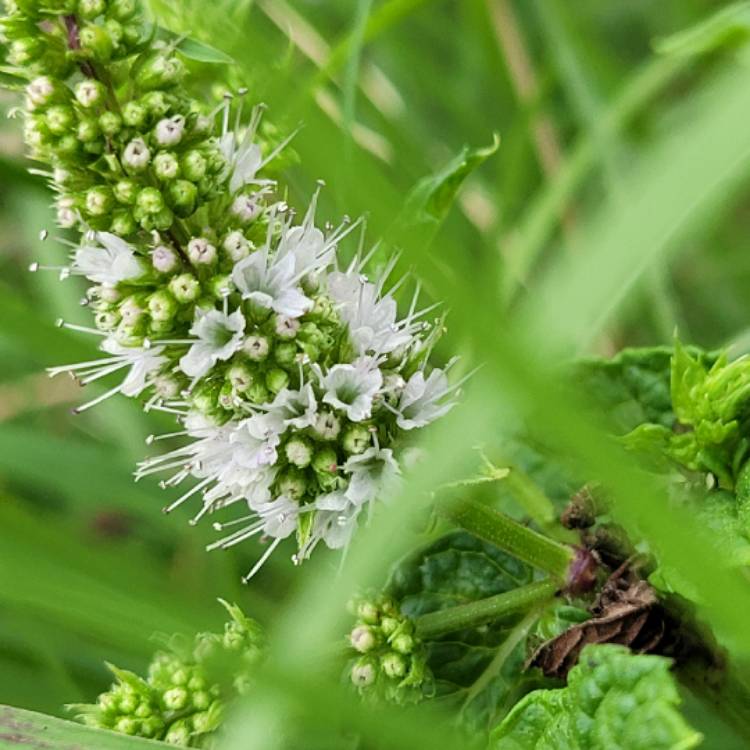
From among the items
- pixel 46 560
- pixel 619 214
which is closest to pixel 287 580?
pixel 619 214

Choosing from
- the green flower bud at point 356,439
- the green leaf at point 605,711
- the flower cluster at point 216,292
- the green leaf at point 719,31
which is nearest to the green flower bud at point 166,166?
the flower cluster at point 216,292

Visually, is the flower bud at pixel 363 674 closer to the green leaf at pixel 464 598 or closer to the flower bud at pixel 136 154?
the green leaf at pixel 464 598

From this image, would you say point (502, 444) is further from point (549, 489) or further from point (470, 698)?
point (470, 698)

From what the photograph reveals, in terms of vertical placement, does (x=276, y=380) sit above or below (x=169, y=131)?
below

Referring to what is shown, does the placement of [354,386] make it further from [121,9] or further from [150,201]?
[121,9]

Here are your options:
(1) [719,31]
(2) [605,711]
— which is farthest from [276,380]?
(1) [719,31]

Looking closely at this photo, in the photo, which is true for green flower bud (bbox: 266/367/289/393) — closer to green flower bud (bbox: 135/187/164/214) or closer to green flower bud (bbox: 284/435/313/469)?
green flower bud (bbox: 284/435/313/469)
